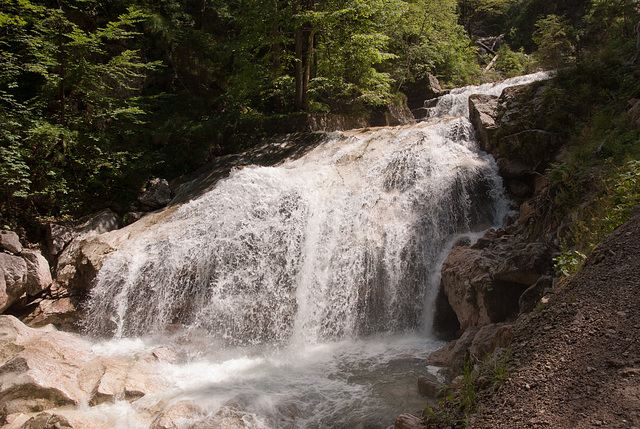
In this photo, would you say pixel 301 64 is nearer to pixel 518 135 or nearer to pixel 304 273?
pixel 518 135

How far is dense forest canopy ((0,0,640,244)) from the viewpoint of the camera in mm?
10359

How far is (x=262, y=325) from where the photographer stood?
7.57 m

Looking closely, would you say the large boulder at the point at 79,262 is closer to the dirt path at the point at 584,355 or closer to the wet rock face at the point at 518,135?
the dirt path at the point at 584,355

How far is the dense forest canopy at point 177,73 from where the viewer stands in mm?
10359

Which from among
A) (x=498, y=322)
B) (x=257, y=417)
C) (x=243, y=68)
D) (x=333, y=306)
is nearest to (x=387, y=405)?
(x=257, y=417)

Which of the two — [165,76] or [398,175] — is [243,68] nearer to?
[165,76]

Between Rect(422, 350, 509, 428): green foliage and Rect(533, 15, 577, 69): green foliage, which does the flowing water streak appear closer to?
Rect(422, 350, 509, 428): green foliage

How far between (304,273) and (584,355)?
5601 mm

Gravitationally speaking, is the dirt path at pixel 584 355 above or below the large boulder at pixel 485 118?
below

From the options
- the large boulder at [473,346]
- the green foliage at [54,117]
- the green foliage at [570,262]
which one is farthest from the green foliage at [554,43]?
the green foliage at [54,117]

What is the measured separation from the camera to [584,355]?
2.95m

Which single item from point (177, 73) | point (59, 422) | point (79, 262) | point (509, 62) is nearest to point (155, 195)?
point (79, 262)

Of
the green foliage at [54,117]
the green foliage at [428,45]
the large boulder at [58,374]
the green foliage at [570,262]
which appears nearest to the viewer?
the green foliage at [570,262]

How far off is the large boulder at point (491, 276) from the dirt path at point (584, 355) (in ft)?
5.84
